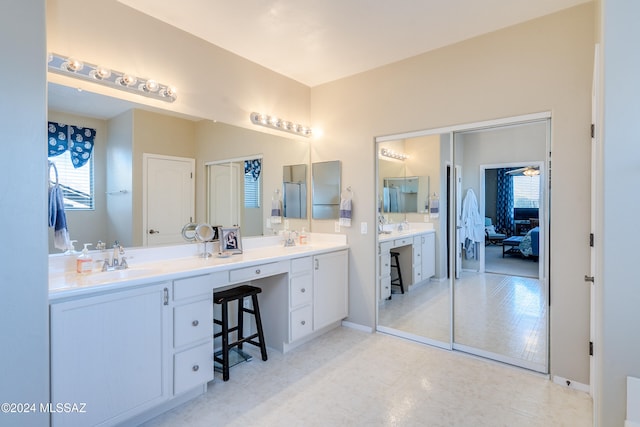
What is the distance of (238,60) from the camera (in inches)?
125

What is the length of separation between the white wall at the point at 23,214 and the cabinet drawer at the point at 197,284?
69 cm

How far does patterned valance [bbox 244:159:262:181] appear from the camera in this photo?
3.35m

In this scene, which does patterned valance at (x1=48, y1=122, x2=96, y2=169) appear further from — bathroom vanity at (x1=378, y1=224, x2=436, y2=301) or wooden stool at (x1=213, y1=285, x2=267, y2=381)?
bathroom vanity at (x1=378, y1=224, x2=436, y2=301)

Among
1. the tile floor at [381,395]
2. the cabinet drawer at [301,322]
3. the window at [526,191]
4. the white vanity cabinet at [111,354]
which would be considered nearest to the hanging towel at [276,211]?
the cabinet drawer at [301,322]

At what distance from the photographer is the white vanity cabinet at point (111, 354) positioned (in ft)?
5.44

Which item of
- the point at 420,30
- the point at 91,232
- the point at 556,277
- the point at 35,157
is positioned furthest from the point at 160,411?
the point at 420,30

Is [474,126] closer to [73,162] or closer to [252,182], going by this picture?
[252,182]

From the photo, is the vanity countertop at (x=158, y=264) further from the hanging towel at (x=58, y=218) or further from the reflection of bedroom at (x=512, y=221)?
the reflection of bedroom at (x=512, y=221)

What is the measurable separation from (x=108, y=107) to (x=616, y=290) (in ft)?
9.90

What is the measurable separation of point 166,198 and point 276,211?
1288mm

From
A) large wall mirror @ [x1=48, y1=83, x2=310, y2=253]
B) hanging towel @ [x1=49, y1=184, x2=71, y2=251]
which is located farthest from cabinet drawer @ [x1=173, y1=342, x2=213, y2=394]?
hanging towel @ [x1=49, y1=184, x2=71, y2=251]

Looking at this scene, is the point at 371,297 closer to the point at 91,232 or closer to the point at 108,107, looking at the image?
the point at 91,232

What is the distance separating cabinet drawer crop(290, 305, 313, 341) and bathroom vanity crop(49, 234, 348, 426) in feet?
0.10

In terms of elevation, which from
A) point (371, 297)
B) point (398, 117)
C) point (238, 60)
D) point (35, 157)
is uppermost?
point (238, 60)
